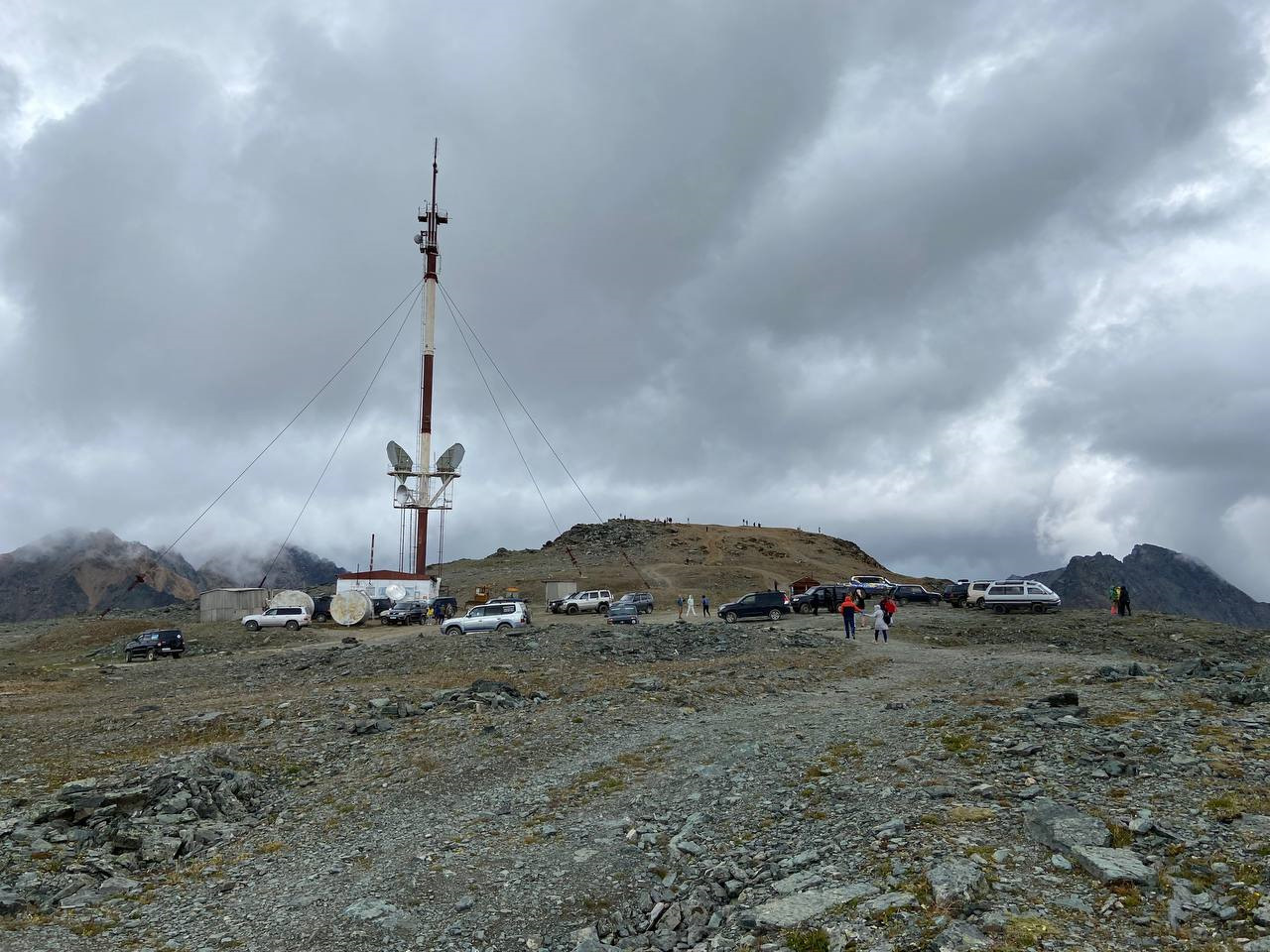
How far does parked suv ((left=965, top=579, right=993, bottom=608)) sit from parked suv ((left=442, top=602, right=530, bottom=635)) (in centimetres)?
2873

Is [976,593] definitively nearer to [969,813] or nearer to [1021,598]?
[1021,598]

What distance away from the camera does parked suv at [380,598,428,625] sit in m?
54.9

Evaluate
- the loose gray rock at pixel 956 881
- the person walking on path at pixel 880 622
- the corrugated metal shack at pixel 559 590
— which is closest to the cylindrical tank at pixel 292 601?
the corrugated metal shack at pixel 559 590

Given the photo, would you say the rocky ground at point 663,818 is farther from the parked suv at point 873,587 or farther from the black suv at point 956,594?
the parked suv at point 873,587

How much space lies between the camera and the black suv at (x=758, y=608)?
1857 inches

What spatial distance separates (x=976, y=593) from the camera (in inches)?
1980

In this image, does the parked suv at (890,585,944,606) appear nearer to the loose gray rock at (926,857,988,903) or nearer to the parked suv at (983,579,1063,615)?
the parked suv at (983,579,1063,615)

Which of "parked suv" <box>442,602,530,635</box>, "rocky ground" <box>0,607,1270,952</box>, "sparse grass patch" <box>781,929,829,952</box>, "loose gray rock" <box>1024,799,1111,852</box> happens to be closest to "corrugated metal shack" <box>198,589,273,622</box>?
"parked suv" <box>442,602,530,635</box>

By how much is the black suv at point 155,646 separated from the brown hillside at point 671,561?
35.8 m

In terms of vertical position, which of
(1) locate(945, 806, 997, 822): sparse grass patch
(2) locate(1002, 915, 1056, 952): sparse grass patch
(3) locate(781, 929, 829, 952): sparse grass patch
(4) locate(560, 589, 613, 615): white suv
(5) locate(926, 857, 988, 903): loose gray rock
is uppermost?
(4) locate(560, 589, 613, 615): white suv

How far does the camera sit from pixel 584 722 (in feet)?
55.7

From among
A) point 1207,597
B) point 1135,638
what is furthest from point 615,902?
point 1207,597

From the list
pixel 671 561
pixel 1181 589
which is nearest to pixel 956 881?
pixel 671 561

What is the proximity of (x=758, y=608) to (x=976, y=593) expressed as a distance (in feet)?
49.3
